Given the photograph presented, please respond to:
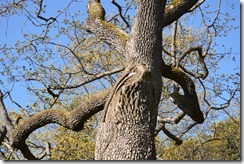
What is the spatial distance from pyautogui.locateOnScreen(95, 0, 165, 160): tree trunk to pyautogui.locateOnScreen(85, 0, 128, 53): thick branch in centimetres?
34

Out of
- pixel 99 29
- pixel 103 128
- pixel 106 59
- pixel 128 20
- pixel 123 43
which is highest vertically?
pixel 128 20

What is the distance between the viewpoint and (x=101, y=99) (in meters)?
4.39

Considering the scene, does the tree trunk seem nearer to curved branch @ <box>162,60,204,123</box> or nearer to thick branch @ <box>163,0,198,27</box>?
curved branch @ <box>162,60,204,123</box>

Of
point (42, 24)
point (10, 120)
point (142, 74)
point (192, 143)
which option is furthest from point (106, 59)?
point (142, 74)

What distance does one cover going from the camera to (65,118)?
462cm

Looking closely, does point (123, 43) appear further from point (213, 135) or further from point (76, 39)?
point (213, 135)

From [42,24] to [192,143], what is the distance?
5334 millimetres

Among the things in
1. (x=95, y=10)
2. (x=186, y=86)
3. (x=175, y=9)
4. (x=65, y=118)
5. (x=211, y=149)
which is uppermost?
(x=95, y=10)

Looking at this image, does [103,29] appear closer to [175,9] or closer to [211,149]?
[175,9]

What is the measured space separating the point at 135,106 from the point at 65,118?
1.25 metres

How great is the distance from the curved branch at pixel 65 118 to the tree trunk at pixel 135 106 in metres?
0.54

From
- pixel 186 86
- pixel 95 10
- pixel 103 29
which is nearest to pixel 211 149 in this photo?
pixel 186 86

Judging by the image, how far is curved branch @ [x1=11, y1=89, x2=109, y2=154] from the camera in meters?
4.45

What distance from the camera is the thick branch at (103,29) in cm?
464
